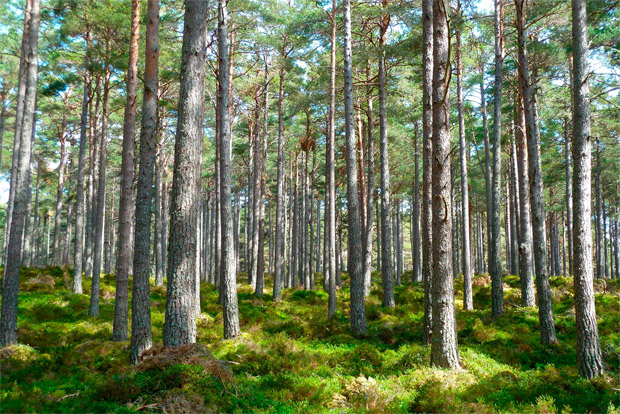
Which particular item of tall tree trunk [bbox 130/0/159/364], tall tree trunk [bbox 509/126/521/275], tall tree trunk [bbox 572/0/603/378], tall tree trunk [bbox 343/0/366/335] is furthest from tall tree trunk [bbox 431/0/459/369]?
tall tree trunk [bbox 509/126/521/275]

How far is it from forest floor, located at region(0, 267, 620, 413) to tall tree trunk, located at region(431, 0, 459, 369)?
1.39 ft

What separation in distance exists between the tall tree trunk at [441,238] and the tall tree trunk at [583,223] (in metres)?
2.20

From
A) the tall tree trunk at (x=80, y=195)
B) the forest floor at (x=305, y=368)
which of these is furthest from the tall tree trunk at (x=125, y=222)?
the tall tree trunk at (x=80, y=195)

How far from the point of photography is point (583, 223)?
269 inches

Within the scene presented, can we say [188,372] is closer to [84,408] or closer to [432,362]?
[84,408]

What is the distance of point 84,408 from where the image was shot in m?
5.01

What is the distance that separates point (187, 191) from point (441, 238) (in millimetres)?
4503

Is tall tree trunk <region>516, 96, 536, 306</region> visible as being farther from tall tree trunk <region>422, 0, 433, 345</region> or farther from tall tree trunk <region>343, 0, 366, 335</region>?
tall tree trunk <region>343, 0, 366, 335</region>

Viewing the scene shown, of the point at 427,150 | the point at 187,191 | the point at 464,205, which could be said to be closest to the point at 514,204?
the point at 464,205

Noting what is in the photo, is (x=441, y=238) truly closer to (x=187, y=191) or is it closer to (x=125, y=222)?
(x=187, y=191)

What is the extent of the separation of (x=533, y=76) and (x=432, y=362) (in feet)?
45.3

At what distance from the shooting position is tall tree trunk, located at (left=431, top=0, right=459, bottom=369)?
6797mm

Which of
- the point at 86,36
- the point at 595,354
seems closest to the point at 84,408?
the point at 595,354

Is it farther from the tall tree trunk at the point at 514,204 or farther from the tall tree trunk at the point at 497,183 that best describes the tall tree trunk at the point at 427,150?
the tall tree trunk at the point at 514,204
